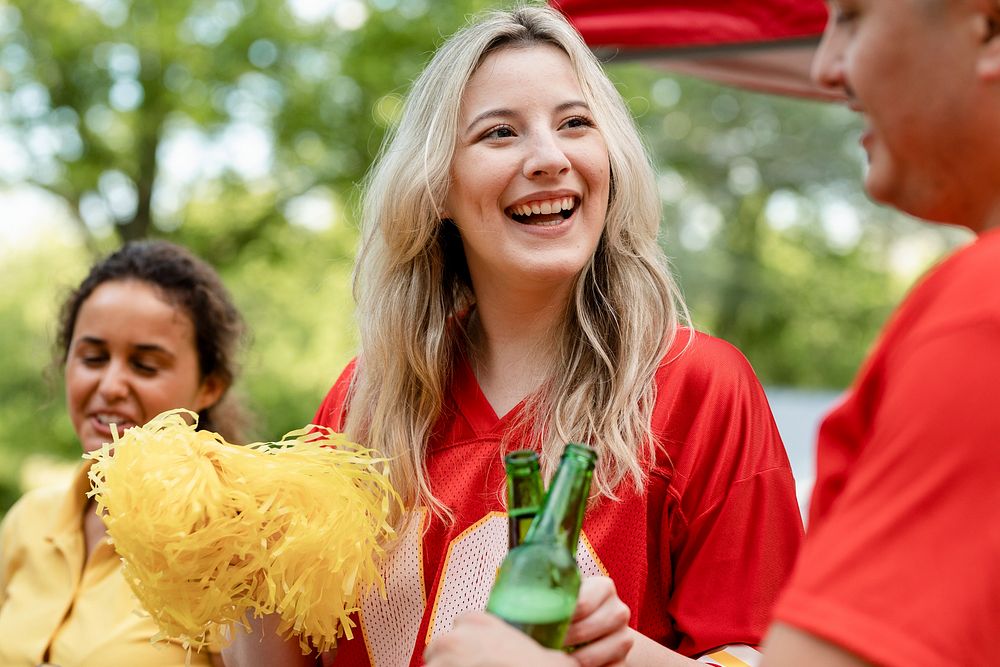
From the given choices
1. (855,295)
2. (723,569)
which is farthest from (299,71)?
(855,295)

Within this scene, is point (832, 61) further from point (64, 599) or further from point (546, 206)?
point (64, 599)

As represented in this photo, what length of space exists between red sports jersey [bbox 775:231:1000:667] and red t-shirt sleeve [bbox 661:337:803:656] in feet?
2.91

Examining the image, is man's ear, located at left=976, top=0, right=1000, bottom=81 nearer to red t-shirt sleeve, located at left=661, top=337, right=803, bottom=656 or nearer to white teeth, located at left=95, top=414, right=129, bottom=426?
red t-shirt sleeve, located at left=661, top=337, right=803, bottom=656

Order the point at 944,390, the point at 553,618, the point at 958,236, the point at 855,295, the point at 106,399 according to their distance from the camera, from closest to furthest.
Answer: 1. the point at 944,390
2. the point at 553,618
3. the point at 106,399
4. the point at 958,236
5. the point at 855,295

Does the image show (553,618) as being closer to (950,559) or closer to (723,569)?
(950,559)

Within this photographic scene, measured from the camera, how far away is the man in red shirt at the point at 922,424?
2.61 ft

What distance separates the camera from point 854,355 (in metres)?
21.3

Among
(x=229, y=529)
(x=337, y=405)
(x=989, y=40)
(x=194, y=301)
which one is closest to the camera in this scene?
(x=989, y=40)

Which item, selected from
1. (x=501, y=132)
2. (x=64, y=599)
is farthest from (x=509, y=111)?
(x=64, y=599)

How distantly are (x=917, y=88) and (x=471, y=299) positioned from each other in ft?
4.75

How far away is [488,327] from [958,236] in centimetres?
1701

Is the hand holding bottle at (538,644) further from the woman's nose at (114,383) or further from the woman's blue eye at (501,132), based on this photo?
the woman's nose at (114,383)

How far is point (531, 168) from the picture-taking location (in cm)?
192

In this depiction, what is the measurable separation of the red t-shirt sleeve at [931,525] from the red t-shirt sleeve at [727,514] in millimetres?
904
